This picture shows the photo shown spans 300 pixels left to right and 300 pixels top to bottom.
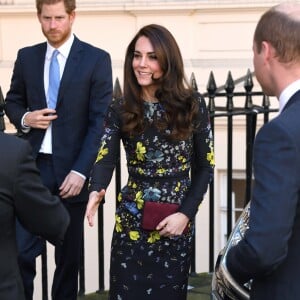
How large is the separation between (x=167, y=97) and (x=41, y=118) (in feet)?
2.77

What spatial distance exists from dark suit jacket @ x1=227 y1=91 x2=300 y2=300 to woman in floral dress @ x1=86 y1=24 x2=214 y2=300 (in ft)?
A: 3.54

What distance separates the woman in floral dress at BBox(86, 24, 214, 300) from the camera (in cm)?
333

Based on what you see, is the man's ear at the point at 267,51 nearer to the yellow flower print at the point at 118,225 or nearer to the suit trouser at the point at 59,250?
the yellow flower print at the point at 118,225

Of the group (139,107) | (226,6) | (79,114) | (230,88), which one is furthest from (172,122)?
(226,6)

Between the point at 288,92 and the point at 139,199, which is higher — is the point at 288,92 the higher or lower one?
the higher one

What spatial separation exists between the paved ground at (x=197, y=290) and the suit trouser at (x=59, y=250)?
82 centimetres

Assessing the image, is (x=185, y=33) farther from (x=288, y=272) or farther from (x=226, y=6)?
(x=288, y=272)

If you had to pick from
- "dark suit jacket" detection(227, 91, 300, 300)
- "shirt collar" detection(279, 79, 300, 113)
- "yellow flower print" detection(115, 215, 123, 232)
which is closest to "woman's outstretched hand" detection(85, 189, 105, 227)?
"yellow flower print" detection(115, 215, 123, 232)

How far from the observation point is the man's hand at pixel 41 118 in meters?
3.92

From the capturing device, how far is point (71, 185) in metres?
3.94

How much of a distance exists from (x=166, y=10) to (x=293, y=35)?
6.01 m

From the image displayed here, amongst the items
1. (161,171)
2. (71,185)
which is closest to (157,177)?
(161,171)

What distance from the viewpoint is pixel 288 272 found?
228 cm

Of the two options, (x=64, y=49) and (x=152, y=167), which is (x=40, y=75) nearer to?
(x=64, y=49)
